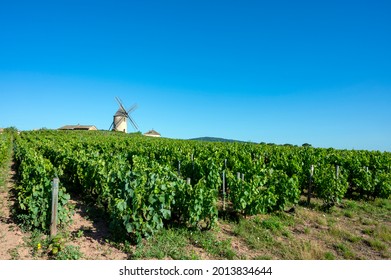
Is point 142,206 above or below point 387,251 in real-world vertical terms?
above

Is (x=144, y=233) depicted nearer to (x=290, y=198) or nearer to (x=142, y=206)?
(x=142, y=206)

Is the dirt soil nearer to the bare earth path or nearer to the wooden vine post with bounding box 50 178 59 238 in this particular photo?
the bare earth path

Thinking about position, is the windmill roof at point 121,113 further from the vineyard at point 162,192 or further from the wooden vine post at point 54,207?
the wooden vine post at point 54,207

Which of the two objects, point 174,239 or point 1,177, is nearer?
point 174,239

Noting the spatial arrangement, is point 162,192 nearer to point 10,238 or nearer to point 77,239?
point 77,239

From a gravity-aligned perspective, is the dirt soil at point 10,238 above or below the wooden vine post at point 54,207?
below

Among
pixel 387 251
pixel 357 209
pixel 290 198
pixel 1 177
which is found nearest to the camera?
pixel 387 251

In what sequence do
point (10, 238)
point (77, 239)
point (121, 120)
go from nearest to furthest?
point (10, 238), point (77, 239), point (121, 120)

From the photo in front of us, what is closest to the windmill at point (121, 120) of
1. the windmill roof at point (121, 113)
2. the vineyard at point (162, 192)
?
the windmill roof at point (121, 113)

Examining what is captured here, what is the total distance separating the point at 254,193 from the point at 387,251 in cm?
344

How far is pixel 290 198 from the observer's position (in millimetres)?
9547

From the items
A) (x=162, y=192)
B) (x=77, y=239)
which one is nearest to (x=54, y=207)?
(x=77, y=239)

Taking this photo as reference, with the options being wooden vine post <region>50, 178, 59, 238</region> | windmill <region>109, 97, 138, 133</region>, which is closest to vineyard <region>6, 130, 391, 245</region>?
wooden vine post <region>50, 178, 59, 238</region>
